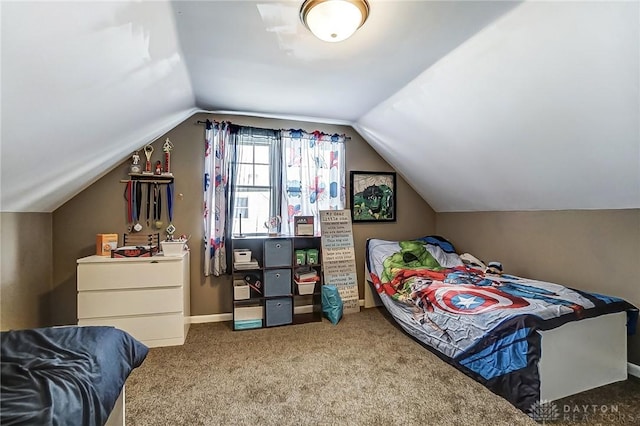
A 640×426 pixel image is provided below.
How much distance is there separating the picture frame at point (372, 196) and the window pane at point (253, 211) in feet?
3.60

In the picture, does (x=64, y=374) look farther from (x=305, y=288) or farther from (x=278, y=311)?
(x=305, y=288)

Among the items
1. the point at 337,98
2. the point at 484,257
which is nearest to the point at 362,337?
the point at 484,257

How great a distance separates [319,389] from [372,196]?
2.46 m

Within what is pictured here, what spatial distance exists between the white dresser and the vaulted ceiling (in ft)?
2.67

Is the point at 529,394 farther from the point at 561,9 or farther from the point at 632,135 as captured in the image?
the point at 561,9

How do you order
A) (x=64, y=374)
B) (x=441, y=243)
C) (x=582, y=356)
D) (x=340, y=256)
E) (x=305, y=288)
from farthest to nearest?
(x=441, y=243), (x=340, y=256), (x=305, y=288), (x=582, y=356), (x=64, y=374)

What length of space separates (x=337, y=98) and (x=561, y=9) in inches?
70.5

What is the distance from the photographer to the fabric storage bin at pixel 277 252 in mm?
3131

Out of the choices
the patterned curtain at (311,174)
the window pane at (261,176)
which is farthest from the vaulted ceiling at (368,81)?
the window pane at (261,176)

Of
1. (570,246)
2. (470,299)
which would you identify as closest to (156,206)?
(470,299)

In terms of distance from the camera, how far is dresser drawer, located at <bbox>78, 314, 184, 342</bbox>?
100 inches

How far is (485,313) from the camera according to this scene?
2.03 meters

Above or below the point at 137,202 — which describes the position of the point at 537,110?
above

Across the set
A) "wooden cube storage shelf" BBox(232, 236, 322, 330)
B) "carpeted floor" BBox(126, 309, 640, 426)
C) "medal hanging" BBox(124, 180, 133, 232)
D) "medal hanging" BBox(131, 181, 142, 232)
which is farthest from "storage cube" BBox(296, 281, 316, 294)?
"medal hanging" BBox(124, 180, 133, 232)
